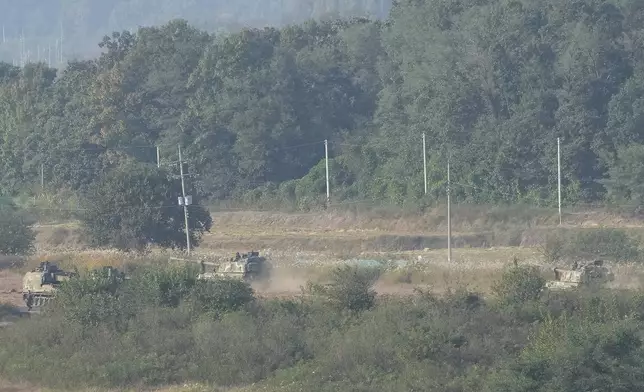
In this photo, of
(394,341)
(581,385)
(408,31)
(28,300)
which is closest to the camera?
(581,385)

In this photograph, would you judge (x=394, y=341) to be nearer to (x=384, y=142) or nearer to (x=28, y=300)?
(x=28, y=300)

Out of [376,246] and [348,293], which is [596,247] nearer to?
[376,246]

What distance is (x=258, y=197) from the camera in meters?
76.4

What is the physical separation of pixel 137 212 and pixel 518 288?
2536 cm

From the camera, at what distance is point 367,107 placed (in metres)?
83.5

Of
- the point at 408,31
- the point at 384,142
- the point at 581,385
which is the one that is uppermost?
→ the point at 408,31

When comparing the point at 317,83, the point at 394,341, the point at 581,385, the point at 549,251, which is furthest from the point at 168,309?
the point at 317,83

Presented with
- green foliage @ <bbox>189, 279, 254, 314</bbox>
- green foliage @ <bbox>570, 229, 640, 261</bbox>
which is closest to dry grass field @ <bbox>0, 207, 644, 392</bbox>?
green foliage @ <bbox>570, 229, 640, 261</bbox>

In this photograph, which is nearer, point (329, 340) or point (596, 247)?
point (329, 340)

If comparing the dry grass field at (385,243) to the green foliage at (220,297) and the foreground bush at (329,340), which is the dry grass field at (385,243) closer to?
the green foliage at (220,297)

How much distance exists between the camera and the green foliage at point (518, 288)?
1264 inches

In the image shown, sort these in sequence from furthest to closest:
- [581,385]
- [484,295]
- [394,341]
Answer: [484,295], [394,341], [581,385]

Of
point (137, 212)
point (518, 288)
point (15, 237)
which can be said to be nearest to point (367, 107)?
point (137, 212)

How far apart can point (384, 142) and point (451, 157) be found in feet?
23.5
